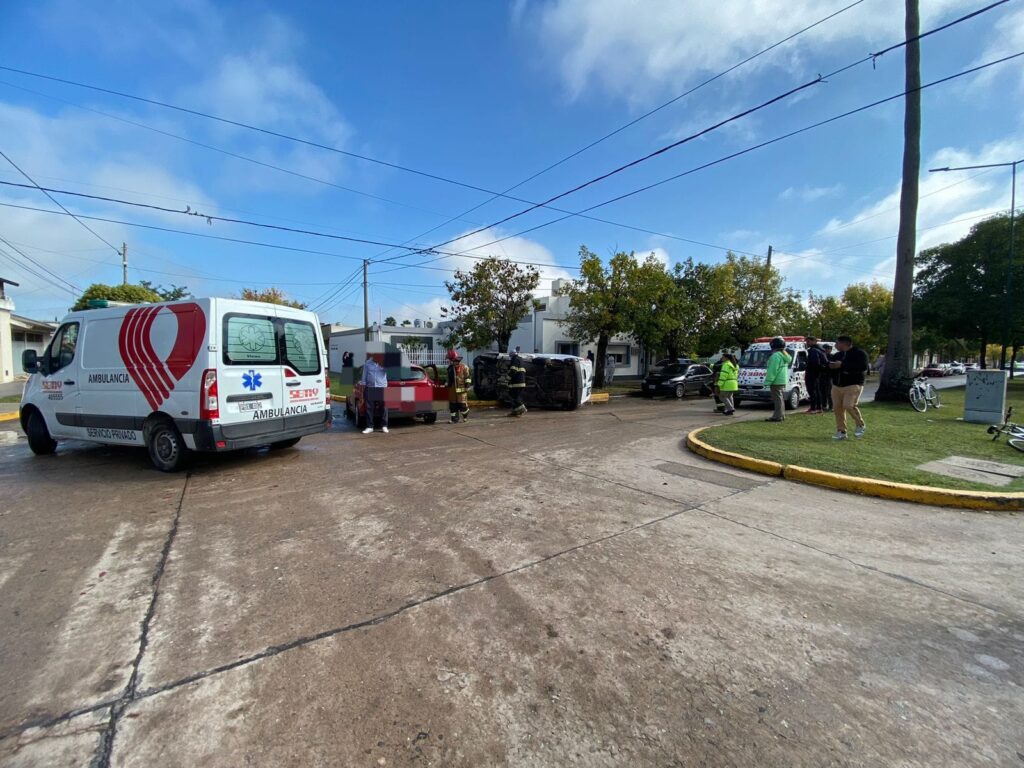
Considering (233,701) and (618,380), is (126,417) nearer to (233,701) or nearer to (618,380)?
(233,701)

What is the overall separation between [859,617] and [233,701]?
3.55m

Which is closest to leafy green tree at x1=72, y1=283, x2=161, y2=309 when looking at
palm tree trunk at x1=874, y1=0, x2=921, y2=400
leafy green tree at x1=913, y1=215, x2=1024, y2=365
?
palm tree trunk at x1=874, y1=0, x2=921, y2=400

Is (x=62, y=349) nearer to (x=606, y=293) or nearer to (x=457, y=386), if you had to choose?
(x=457, y=386)

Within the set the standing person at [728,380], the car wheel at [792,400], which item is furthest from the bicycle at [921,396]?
the standing person at [728,380]

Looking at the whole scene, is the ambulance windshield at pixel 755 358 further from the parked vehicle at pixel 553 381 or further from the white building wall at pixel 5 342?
the white building wall at pixel 5 342

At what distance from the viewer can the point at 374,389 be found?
10.1 meters

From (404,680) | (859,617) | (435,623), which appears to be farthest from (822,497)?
(404,680)

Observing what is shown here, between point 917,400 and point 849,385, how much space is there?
584cm

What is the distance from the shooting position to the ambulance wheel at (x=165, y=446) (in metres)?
6.30

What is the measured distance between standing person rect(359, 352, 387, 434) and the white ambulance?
2310 mm

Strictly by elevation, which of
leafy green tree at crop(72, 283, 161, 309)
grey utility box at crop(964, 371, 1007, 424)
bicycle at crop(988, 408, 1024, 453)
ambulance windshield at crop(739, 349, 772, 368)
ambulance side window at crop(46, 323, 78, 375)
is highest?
leafy green tree at crop(72, 283, 161, 309)

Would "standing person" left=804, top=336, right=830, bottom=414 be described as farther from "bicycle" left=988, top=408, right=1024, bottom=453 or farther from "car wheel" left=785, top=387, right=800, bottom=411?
"bicycle" left=988, top=408, right=1024, bottom=453

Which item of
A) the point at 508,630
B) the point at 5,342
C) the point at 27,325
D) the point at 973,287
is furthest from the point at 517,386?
the point at 27,325

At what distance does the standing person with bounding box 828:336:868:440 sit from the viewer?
25.8ft
